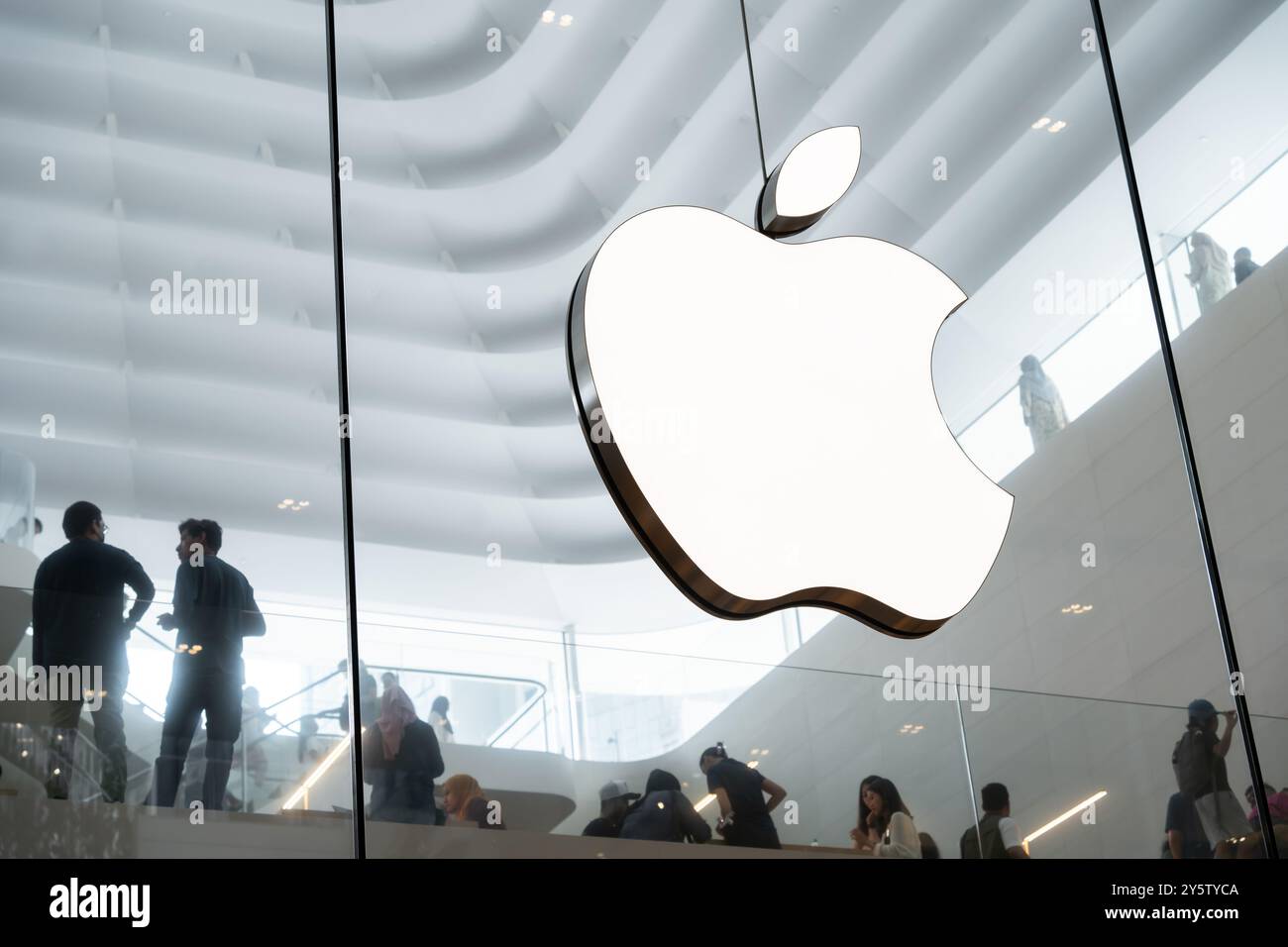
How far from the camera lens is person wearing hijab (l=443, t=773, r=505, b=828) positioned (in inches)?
118

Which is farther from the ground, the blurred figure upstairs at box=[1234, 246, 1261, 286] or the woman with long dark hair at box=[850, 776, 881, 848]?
the blurred figure upstairs at box=[1234, 246, 1261, 286]

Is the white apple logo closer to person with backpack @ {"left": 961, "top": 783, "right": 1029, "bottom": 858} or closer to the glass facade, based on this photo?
the glass facade

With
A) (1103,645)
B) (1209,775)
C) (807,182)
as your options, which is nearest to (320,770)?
(807,182)

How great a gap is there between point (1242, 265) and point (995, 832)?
2.50 m

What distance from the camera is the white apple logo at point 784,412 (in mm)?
1601

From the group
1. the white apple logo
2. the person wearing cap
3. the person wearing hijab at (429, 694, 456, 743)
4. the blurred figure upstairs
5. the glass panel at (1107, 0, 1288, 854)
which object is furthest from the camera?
the blurred figure upstairs

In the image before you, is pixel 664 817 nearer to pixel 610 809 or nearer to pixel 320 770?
pixel 610 809

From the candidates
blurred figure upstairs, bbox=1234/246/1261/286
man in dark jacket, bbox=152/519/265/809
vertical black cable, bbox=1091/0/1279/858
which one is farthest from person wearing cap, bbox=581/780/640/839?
blurred figure upstairs, bbox=1234/246/1261/286

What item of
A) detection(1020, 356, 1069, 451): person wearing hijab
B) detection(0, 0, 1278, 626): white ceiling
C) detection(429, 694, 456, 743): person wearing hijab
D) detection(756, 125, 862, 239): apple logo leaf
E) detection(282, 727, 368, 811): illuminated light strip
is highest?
detection(0, 0, 1278, 626): white ceiling

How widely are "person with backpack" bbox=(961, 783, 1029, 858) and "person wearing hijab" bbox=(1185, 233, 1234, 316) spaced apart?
206cm

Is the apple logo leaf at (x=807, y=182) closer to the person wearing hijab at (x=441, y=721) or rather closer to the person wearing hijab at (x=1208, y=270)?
the person wearing hijab at (x=441, y=721)

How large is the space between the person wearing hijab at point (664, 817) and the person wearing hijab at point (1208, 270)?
2.68m
